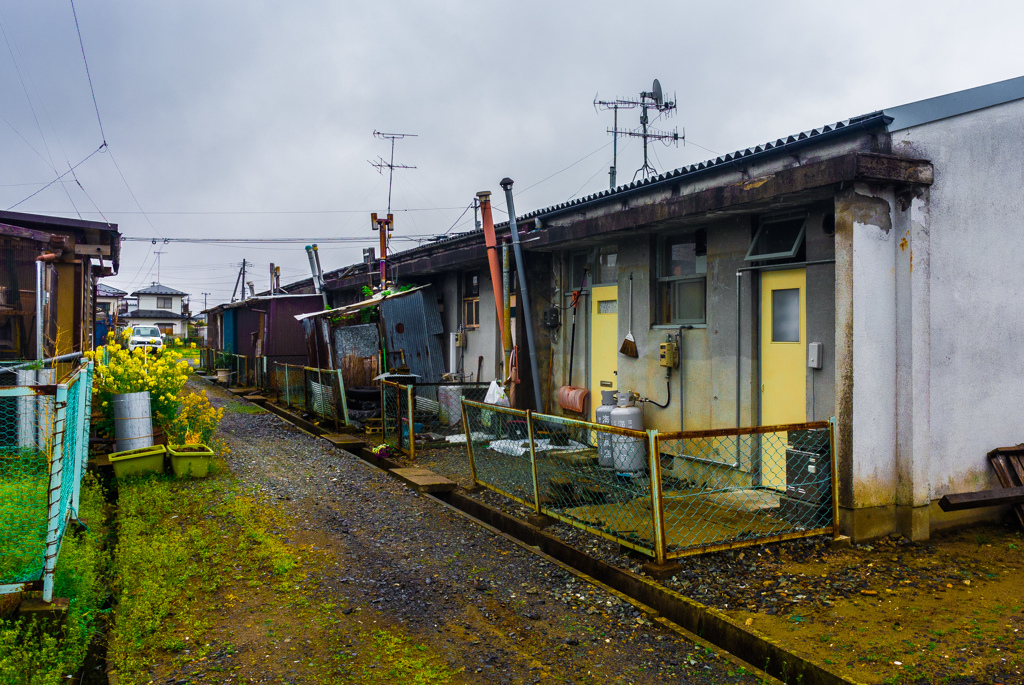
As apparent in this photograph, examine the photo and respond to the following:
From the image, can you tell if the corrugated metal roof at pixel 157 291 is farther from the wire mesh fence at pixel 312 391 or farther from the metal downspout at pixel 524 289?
the metal downspout at pixel 524 289

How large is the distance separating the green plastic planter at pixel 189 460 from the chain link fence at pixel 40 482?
1424 millimetres

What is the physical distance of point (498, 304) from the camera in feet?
34.0

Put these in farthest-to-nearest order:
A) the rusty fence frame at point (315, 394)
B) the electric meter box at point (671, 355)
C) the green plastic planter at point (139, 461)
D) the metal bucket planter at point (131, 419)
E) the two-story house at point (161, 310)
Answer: the two-story house at point (161, 310)
the rusty fence frame at point (315, 394)
the metal bucket planter at point (131, 419)
the green plastic planter at point (139, 461)
the electric meter box at point (671, 355)

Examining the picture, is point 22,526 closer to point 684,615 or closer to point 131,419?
point 131,419

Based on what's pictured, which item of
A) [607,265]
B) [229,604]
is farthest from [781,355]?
[229,604]

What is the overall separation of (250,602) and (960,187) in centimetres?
665

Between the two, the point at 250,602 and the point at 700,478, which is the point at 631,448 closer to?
the point at 700,478

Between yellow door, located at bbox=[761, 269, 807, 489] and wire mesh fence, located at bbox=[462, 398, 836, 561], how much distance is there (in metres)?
0.05

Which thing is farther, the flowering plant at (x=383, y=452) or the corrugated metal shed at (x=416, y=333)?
the corrugated metal shed at (x=416, y=333)

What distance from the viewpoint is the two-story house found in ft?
205

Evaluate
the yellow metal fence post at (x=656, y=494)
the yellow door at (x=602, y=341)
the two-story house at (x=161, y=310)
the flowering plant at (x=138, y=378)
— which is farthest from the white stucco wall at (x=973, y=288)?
the two-story house at (x=161, y=310)

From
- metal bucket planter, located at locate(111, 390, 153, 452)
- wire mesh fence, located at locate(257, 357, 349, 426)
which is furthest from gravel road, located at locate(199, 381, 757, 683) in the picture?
wire mesh fence, located at locate(257, 357, 349, 426)

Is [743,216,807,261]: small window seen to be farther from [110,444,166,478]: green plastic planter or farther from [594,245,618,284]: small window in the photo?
[110,444,166,478]: green plastic planter

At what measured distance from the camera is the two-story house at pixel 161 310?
62531 mm
